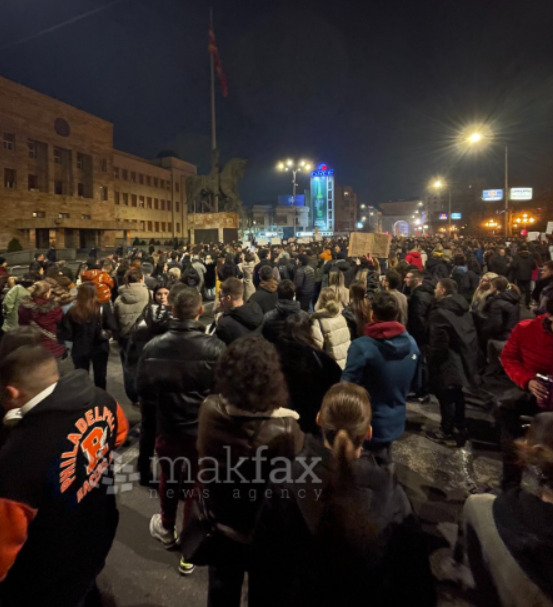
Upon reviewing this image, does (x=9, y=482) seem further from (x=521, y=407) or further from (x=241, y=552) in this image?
(x=521, y=407)

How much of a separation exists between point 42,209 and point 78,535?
47.7 metres

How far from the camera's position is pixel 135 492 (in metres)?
4.23

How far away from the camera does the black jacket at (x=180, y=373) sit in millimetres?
3189

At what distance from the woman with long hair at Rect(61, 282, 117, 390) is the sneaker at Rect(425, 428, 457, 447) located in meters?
4.74

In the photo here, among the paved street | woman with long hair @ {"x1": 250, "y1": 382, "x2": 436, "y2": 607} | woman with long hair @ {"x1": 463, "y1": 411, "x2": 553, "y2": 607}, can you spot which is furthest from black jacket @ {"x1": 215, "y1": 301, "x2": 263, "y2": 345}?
woman with long hair @ {"x1": 463, "y1": 411, "x2": 553, "y2": 607}

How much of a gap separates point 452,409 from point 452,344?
919 mm

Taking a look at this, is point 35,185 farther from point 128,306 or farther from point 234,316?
point 234,316

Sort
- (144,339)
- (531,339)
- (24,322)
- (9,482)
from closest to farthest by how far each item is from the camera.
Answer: (9,482)
(531,339)
(144,339)
(24,322)

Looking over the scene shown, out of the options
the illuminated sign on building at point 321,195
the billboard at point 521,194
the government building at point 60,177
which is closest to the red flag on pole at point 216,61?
the government building at point 60,177

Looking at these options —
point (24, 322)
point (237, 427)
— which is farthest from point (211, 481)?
point (24, 322)

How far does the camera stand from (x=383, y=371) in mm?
3619

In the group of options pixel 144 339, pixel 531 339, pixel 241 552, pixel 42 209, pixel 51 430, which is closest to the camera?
pixel 51 430

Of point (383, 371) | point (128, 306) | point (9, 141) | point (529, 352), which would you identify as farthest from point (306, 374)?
point (9, 141)

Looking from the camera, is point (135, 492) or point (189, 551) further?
point (135, 492)
